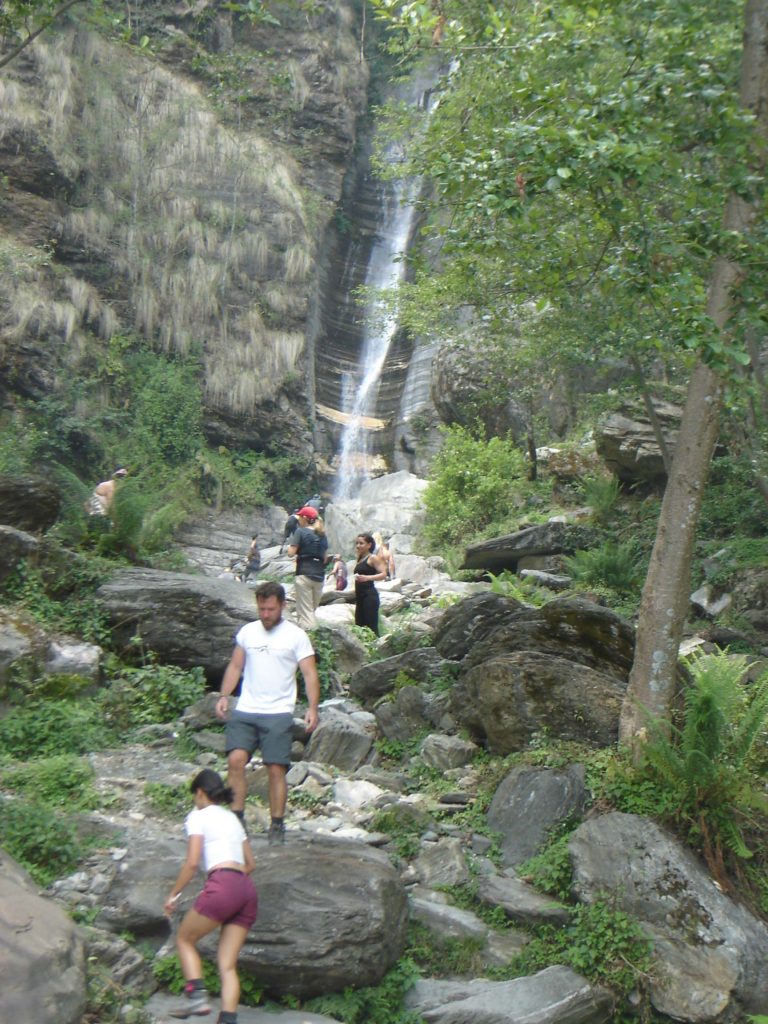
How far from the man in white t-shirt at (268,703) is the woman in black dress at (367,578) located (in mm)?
5172

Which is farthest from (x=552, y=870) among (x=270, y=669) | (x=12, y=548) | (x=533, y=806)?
(x=12, y=548)

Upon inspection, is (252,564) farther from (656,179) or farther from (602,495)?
(656,179)

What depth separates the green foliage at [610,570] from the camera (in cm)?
1414

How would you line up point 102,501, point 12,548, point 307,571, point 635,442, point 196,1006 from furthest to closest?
point 635,442 → point 102,501 → point 307,571 → point 12,548 → point 196,1006

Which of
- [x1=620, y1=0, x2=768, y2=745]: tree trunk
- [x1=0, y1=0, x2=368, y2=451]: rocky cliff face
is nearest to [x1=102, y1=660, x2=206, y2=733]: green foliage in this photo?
[x1=620, y1=0, x2=768, y2=745]: tree trunk

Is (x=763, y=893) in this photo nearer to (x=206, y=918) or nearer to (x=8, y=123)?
(x=206, y=918)

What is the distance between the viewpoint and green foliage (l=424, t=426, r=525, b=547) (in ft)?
66.5

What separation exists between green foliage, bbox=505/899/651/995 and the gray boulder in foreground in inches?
3.7

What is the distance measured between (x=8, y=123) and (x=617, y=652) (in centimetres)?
2291

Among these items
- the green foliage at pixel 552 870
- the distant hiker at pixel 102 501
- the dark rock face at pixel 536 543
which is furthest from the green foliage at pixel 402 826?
the dark rock face at pixel 536 543

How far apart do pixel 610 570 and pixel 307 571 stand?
5.49m

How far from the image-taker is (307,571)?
10.8 m

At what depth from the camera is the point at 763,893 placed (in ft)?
20.0

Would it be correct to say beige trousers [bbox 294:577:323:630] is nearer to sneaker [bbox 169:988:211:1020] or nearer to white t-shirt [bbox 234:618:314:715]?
white t-shirt [bbox 234:618:314:715]
